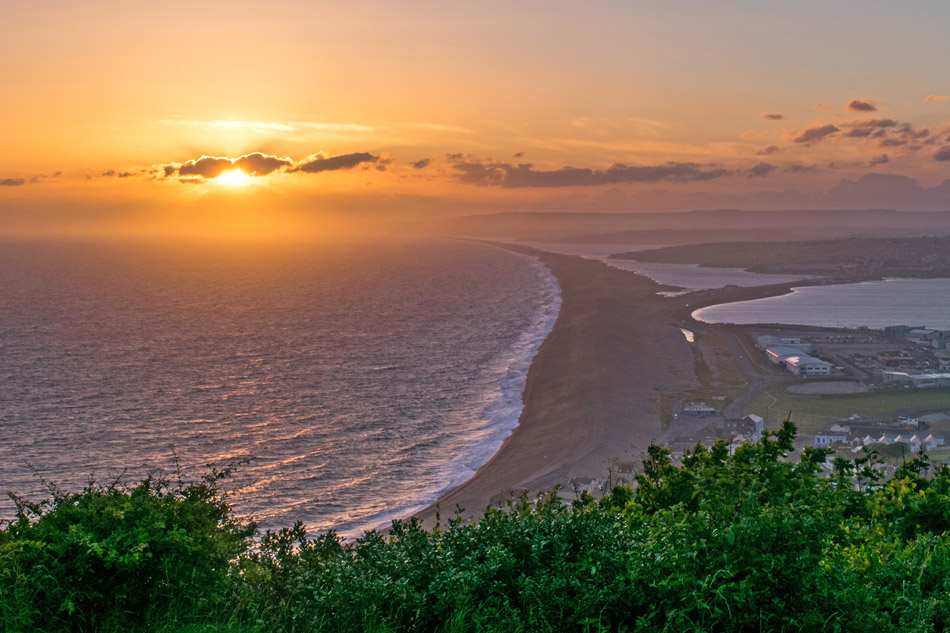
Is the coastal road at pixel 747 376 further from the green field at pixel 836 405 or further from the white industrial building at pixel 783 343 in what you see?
the white industrial building at pixel 783 343


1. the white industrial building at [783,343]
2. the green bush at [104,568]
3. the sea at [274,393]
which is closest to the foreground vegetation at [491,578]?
the green bush at [104,568]

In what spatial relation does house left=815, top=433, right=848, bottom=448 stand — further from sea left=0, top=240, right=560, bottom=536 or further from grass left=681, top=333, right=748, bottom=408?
sea left=0, top=240, right=560, bottom=536

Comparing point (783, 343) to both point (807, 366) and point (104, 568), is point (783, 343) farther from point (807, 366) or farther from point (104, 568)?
point (104, 568)

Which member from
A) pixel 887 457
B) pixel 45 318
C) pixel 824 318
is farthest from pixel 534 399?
pixel 45 318

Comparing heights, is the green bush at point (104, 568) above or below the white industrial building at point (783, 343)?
above

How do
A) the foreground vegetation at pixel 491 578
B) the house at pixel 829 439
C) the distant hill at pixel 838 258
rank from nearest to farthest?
the foreground vegetation at pixel 491 578
the house at pixel 829 439
the distant hill at pixel 838 258

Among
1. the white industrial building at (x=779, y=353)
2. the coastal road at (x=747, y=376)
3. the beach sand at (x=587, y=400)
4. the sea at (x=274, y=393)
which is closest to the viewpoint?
the sea at (x=274, y=393)
